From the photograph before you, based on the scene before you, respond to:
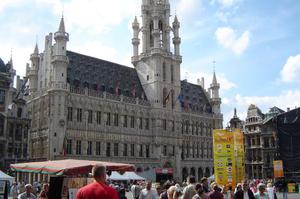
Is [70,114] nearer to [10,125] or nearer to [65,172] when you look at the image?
[10,125]

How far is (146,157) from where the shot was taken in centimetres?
6003

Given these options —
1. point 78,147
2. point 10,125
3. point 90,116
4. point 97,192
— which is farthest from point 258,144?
point 97,192

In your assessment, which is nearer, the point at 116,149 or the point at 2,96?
the point at 2,96

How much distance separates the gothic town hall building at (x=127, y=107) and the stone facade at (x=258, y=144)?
26.9 ft

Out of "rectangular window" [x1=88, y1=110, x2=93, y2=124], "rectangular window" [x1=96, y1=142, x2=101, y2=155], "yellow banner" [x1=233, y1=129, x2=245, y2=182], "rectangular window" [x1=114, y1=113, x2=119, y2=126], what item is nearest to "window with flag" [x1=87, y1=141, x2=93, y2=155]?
"rectangular window" [x1=96, y1=142, x2=101, y2=155]

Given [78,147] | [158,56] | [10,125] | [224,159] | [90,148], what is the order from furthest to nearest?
[158,56], [90,148], [78,147], [10,125], [224,159]

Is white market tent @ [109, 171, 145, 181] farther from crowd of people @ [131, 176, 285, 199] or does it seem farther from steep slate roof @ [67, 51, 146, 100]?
steep slate roof @ [67, 51, 146, 100]

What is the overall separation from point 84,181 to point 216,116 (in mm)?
65048

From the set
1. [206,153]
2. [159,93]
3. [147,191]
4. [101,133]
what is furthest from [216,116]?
[147,191]

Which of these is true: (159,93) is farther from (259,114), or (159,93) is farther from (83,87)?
(259,114)

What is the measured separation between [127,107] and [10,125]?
1730cm

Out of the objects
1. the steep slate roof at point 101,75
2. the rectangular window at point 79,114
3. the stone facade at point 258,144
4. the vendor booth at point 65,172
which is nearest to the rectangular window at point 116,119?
the steep slate roof at point 101,75

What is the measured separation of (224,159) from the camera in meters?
21.2

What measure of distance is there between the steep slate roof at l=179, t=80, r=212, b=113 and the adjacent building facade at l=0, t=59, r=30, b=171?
30.3 metres
